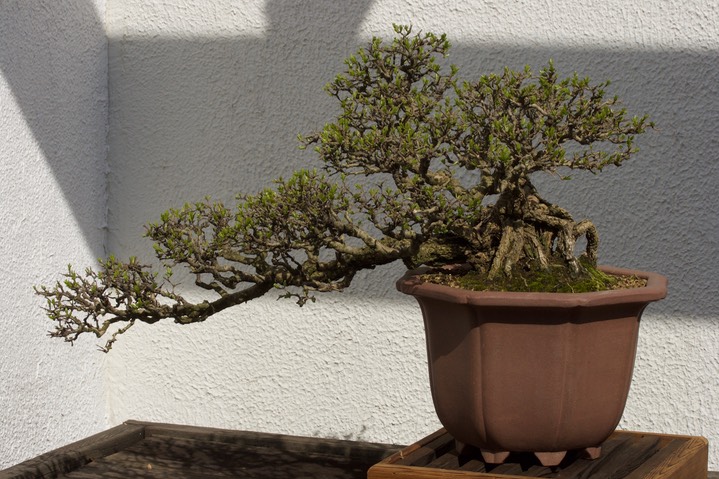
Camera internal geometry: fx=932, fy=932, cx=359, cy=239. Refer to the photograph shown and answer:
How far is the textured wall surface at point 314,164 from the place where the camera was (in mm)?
2357

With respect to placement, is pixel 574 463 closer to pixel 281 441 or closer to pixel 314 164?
pixel 281 441

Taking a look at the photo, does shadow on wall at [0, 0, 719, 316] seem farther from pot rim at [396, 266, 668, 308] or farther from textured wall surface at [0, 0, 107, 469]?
pot rim at [396, 266, 668, 308]

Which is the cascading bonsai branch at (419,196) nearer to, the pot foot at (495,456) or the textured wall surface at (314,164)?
the pot foot at (495,456)

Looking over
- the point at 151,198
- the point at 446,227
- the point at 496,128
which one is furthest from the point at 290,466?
the point at 496,128

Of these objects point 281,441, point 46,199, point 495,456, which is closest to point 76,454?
point 281,441

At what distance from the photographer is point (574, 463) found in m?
1.64

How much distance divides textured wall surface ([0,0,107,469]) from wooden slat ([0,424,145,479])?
113 millimetres

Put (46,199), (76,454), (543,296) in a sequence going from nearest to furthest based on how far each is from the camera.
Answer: (543,296)
(76,454)
(46,199)

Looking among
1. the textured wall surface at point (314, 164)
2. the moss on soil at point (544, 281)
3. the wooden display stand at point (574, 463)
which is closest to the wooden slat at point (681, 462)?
the wooden display stand at point (574, 463)

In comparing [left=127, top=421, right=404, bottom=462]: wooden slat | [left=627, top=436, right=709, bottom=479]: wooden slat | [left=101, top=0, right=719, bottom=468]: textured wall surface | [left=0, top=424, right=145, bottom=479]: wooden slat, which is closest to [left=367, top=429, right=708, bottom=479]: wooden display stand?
[left=627, top=436, right=709, bottom=479]: wooden slat

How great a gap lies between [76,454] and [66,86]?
1.05 metres

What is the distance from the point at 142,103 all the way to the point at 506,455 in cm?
174

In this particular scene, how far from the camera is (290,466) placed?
8.16 ft

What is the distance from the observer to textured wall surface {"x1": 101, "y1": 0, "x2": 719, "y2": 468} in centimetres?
236
